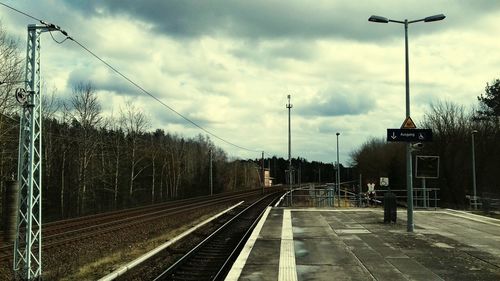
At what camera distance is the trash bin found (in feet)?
64.8

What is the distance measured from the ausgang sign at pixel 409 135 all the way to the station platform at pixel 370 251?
10.5 ft

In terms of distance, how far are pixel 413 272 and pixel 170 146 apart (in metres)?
84.2

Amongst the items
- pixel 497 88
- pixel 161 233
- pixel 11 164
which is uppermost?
pixel 497 88

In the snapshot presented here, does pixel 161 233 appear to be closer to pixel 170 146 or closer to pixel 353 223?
pixel 353 223

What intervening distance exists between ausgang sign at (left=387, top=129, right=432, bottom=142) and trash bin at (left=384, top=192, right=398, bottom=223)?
3.01 m

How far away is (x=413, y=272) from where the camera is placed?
34.1 ft

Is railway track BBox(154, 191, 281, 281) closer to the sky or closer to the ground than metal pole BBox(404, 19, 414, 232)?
closer to the ground

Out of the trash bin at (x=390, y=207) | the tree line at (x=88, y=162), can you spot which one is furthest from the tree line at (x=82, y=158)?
the trash bin at (x=390, y=207)

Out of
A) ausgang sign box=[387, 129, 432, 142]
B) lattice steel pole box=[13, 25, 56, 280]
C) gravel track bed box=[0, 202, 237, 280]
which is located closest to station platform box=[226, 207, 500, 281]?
ausgang sign box=[387, 129, 432, 142]

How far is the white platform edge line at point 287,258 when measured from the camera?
10120 millimetres

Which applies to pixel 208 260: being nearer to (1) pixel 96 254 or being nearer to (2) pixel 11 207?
(1) pixel 96 254

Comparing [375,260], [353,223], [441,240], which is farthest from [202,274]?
[353,223]

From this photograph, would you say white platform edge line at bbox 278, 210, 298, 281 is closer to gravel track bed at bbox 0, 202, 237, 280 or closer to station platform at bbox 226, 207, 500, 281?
station platform at bbox 226, 207, 500, 281

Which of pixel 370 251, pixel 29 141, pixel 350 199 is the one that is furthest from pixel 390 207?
pixel 350 199
